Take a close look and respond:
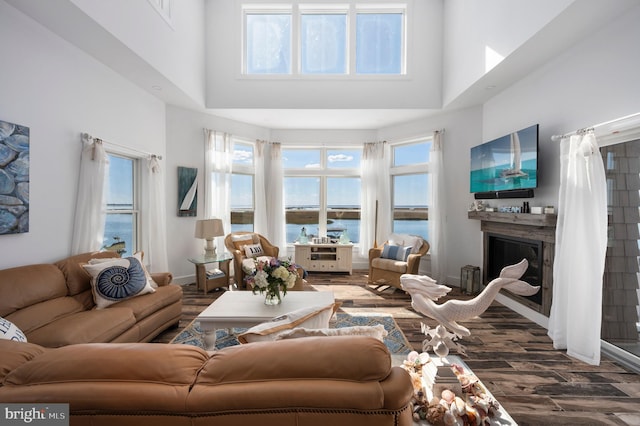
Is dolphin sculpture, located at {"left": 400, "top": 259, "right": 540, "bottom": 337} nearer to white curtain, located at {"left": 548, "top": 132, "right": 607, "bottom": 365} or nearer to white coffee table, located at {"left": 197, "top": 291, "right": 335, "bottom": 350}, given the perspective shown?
white coffee table, located at {"left": 197, "top": 291, "right": 335, "bottom": 350}

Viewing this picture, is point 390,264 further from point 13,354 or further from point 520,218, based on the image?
point 13,354

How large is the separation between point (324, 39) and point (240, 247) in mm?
4027

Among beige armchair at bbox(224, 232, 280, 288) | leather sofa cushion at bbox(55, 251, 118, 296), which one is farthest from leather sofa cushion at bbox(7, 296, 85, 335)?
beige armchair at bbox(224, 232, 280, 288)

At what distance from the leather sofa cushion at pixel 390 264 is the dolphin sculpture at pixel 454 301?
303 cm

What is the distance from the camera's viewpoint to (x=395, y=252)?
493cm

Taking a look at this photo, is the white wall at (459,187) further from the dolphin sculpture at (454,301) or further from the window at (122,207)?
the window at (122,207)

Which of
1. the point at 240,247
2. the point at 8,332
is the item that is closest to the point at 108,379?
the point at 8,332

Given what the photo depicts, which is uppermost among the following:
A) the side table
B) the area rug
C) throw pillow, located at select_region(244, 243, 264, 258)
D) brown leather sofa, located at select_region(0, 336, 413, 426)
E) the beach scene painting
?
the beach scene painting

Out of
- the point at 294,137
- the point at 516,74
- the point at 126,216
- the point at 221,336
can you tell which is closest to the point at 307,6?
the point at 294,137

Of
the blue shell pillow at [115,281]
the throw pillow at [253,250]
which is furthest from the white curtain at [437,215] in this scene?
the blue shell pillow at [115,281]

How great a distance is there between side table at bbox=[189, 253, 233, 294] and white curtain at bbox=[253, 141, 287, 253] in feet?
4.41

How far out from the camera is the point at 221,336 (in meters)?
3.05

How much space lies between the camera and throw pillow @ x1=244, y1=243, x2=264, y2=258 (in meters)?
4.96

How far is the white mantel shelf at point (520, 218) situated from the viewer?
3.16 m
